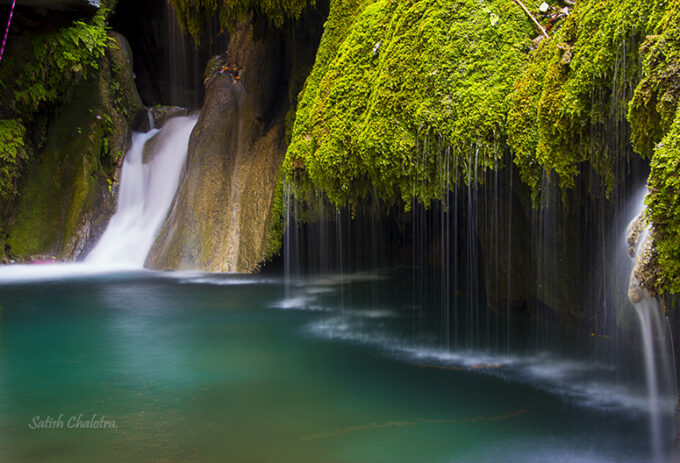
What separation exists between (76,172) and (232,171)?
4166 millimetres

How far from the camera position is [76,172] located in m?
13.9

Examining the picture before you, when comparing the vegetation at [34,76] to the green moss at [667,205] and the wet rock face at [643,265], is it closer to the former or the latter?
the wet rock face at [643,265]

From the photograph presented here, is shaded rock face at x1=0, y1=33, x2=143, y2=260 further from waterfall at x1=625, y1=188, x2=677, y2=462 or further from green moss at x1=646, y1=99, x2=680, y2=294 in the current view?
green moss at x1=646, y1=99, x2=680, y2=294

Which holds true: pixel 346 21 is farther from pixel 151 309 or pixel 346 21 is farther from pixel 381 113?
pixel 151 309

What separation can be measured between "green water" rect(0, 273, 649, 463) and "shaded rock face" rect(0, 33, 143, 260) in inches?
225

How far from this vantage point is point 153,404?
16.4 feet

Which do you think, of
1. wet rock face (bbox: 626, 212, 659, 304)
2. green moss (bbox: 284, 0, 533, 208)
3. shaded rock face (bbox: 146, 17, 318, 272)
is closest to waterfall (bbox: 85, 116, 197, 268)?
shaded rock face (bbox: 146, 17, 318, 272)

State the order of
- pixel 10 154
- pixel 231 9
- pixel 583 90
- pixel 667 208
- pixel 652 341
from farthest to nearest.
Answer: pixel 10 154, pixel 231 9, pixel 583 90, pixel 652 341, pixel 667 208

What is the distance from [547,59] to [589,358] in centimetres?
285

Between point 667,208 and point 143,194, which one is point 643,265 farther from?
point 143,194

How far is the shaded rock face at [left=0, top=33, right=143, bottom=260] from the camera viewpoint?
43.8 feet

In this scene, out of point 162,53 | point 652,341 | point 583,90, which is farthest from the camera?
point 162,53

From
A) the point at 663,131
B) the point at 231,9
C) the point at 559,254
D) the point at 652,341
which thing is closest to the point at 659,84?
the point at 663,131

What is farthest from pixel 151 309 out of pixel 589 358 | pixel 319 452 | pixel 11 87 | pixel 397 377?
A: pixel 11 87
